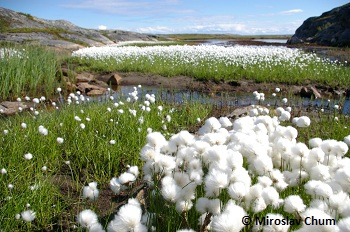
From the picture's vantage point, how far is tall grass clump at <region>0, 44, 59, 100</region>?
460 inches

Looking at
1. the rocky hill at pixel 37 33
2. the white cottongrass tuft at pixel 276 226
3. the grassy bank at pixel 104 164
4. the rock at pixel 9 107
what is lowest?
the rock at pixel 9 107

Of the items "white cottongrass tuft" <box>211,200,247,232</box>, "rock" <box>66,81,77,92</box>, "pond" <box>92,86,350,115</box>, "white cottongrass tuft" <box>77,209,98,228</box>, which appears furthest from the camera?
"rock" <box>66,81,77,92</box>

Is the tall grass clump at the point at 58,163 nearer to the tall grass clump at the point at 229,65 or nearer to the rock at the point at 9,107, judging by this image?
the rock at the point at 9,107

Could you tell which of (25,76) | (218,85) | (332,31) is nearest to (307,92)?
(218,85)

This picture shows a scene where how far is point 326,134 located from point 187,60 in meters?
15.8

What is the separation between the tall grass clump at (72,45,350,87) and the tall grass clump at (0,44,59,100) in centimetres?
706

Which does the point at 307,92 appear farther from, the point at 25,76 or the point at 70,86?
the point at 25,76

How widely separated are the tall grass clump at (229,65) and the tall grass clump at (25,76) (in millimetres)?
7057

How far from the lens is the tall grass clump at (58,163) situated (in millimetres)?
3660

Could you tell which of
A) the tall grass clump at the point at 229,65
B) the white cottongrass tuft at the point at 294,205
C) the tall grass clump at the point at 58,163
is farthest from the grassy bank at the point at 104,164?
the tall grass clump at the point at 229,65

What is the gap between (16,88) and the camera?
39.2ft

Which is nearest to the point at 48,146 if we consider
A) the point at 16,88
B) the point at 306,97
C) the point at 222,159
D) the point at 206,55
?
the point at 222,159

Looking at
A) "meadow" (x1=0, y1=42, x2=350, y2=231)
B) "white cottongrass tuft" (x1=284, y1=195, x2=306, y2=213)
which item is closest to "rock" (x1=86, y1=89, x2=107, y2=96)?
"meadow" (x1=0, y1=42, x2=350, y2=231)

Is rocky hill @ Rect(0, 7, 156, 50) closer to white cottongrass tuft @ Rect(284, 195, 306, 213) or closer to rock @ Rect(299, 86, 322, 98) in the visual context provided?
rock @ Rect(299, 86, 322, 98)
